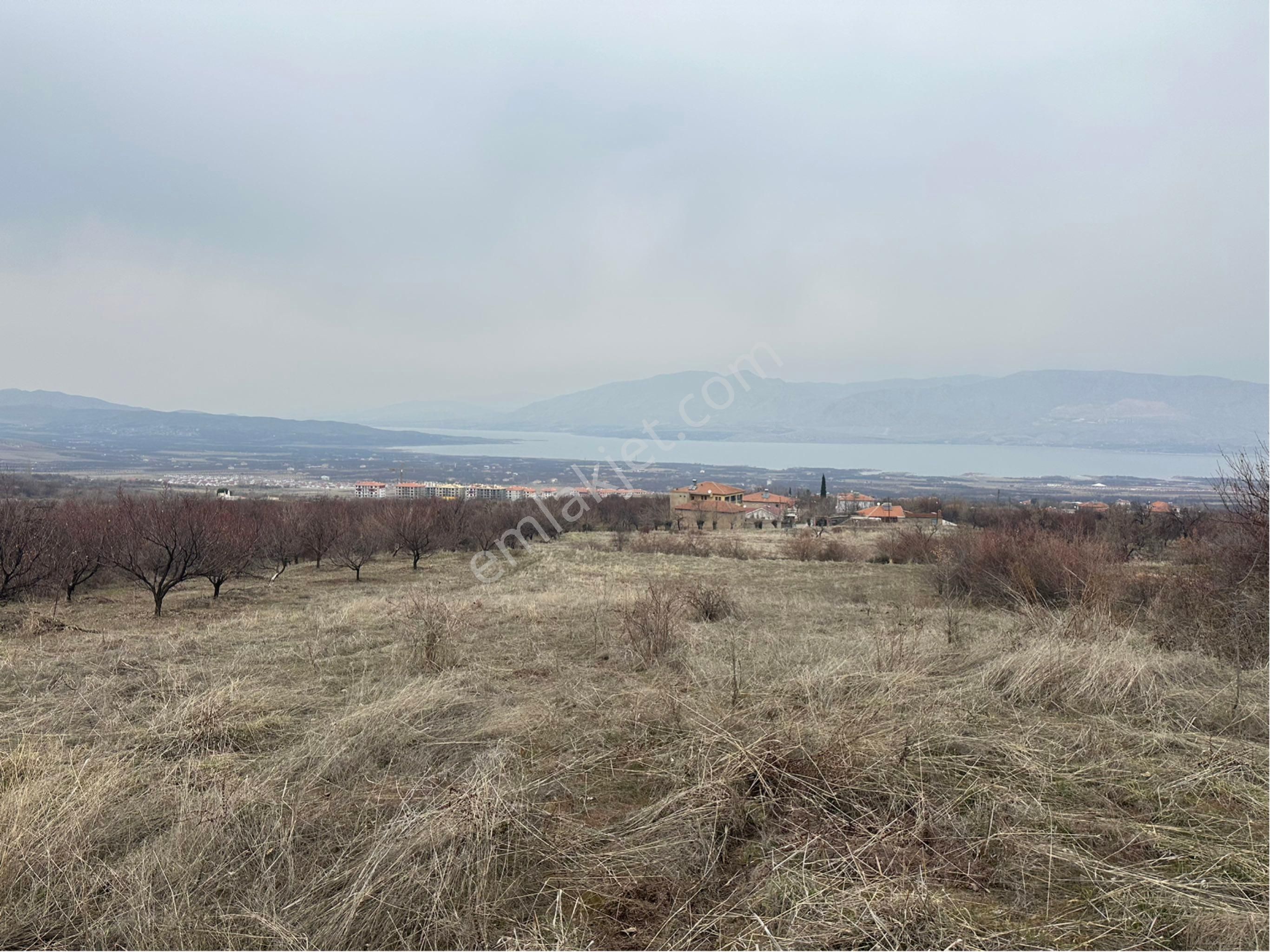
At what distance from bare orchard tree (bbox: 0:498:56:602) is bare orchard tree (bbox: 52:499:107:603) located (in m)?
0.23

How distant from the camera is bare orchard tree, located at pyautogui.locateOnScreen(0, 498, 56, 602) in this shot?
1182 cm

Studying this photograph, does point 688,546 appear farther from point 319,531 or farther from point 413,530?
point 319,531

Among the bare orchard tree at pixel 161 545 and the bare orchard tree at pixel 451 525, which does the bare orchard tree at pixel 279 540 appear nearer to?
the bare orchard tree at pixel 161 545

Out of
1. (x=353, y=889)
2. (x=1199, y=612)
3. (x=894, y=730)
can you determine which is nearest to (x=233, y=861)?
(x=353, y=889)

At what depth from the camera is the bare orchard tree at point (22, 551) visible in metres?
11.8

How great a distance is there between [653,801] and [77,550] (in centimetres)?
1613

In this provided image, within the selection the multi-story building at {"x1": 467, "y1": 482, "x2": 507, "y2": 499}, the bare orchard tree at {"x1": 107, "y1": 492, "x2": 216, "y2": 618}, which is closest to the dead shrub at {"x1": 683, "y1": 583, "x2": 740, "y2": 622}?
the bare orchard tree at {"x1": 107, "y1": 492, "x2": 216, "y2": 618}

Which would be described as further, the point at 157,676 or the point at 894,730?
the point at 157,676

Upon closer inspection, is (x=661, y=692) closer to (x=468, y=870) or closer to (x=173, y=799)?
(x=468, y=870)

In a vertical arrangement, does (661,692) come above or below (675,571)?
above

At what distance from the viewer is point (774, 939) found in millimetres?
2363

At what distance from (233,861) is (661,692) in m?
2.99

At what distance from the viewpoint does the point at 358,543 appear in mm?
22281

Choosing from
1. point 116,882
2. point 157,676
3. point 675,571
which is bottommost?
point 675,571
